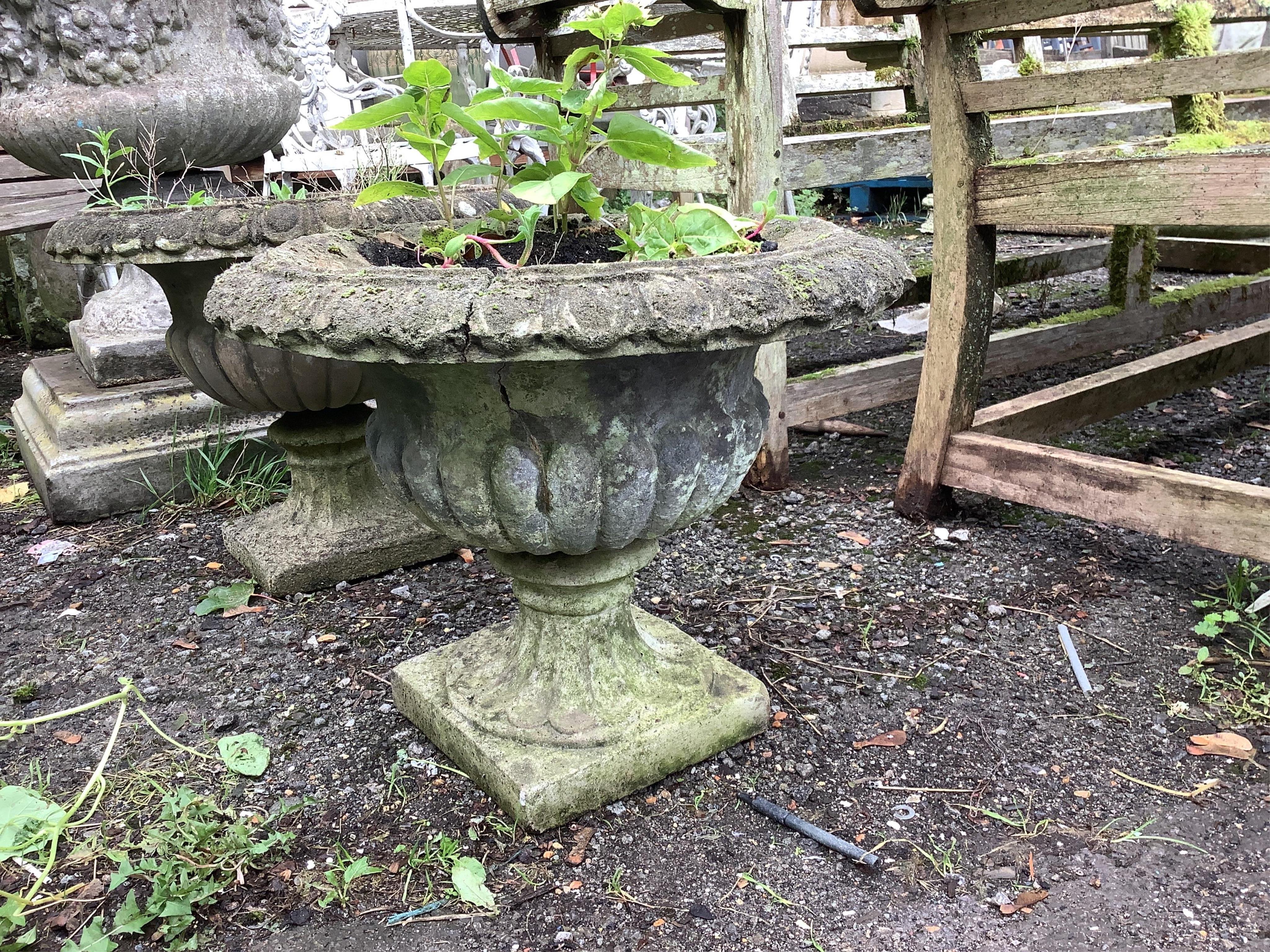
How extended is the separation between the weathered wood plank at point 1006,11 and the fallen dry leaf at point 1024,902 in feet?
5.49

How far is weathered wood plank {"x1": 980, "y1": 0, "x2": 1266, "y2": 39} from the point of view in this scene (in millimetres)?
2908

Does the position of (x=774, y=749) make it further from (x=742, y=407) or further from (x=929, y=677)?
(x=742, y=407)

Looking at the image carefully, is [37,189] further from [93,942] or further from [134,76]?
[93,942]

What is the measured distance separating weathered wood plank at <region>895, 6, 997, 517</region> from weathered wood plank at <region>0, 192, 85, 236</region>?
2777 millimetres

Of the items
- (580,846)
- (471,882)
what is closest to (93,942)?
(471,882)

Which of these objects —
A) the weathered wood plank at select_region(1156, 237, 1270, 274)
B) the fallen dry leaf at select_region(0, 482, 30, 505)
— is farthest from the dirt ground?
the weathered wood plank at select_region(1156, 237, 1270, 274)

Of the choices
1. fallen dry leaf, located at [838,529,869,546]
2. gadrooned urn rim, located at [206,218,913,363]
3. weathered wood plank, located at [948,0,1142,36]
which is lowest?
fallen dry leaf, located at [838,529,869,546]

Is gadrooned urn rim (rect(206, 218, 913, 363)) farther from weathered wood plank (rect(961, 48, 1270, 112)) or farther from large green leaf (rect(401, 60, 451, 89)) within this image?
weathered wood plank (rect(961, 48, 1270, 112))

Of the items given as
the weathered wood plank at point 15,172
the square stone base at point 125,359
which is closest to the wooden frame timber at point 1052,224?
the square stone base at point 125,359

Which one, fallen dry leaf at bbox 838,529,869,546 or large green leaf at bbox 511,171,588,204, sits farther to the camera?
fallen dry leaf at bbox 838,529,869,546

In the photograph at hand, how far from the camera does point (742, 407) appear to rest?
1.57 meters

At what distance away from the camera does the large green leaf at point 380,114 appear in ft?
4.75

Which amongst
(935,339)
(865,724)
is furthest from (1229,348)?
(865,724)

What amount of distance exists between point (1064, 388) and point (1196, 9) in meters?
1.40
